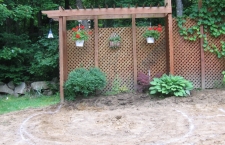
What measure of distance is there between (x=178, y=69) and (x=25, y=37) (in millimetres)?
4877

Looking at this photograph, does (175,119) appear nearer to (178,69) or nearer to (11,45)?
(178,69)

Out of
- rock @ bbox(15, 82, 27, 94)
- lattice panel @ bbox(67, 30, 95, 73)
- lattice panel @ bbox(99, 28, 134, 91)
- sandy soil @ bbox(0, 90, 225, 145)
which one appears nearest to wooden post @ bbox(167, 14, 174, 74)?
sandy soil @ bbox(0, 90, 225, 145)

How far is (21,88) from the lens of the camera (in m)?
7.33

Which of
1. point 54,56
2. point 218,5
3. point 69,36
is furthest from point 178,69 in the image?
point 54,56

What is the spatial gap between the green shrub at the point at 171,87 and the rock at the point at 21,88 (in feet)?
12.8

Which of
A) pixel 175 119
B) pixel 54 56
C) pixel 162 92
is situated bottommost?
pixel 175 119

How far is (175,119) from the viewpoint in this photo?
4082mm

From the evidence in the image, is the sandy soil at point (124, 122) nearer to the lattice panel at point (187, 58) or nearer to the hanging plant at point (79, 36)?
the lattice panel at point (187, 58)

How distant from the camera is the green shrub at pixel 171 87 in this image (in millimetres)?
5246

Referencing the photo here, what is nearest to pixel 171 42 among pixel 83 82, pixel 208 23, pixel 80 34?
pixel 208 23

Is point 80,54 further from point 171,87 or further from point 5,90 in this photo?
point 5,90

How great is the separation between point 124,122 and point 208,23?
11.4 ft

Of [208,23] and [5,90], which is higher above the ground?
[208,23]

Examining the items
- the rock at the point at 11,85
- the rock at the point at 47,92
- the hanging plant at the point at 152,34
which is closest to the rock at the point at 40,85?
the rock at the point at 47,92
